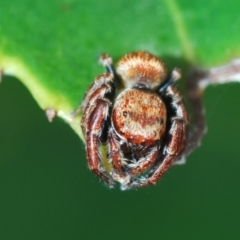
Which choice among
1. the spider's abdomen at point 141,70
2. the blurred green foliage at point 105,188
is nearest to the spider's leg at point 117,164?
the blurred green foliage at point 105,188

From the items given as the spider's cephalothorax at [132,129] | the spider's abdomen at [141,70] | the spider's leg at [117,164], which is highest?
the spider's abdomen at [141,70]

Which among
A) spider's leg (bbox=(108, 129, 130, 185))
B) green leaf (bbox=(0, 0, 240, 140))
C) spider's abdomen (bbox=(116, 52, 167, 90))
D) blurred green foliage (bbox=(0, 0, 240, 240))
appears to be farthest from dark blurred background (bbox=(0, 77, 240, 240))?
green leaf (bbox=(0, 0, 240, 140))

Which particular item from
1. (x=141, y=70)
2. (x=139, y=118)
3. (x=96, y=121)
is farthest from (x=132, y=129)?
(x=141, y=70)

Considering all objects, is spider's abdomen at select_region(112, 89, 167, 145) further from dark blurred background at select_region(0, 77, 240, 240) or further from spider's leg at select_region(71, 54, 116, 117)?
dark blurred background at select_region(0, 77, 240, 240)

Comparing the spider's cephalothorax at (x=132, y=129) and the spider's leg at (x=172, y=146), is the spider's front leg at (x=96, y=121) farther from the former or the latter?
the spider's leg at (x=172, y=146)

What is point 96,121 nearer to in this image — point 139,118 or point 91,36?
point 139,118

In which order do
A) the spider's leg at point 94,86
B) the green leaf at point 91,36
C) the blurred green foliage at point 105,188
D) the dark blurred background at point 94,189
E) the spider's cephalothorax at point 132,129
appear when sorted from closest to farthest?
1. the green leaf at point 91,36
2. the spider's leg at point 94,86
3. the spider's cephalothorax at point 132,129
4. the blurred green foliage at point 105,188
5. the dark blurred background at point 94,189

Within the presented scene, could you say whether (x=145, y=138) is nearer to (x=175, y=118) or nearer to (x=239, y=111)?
(x=175, y=118)

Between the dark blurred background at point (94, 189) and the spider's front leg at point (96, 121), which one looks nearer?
the spider's front leg at point (96, 121)
